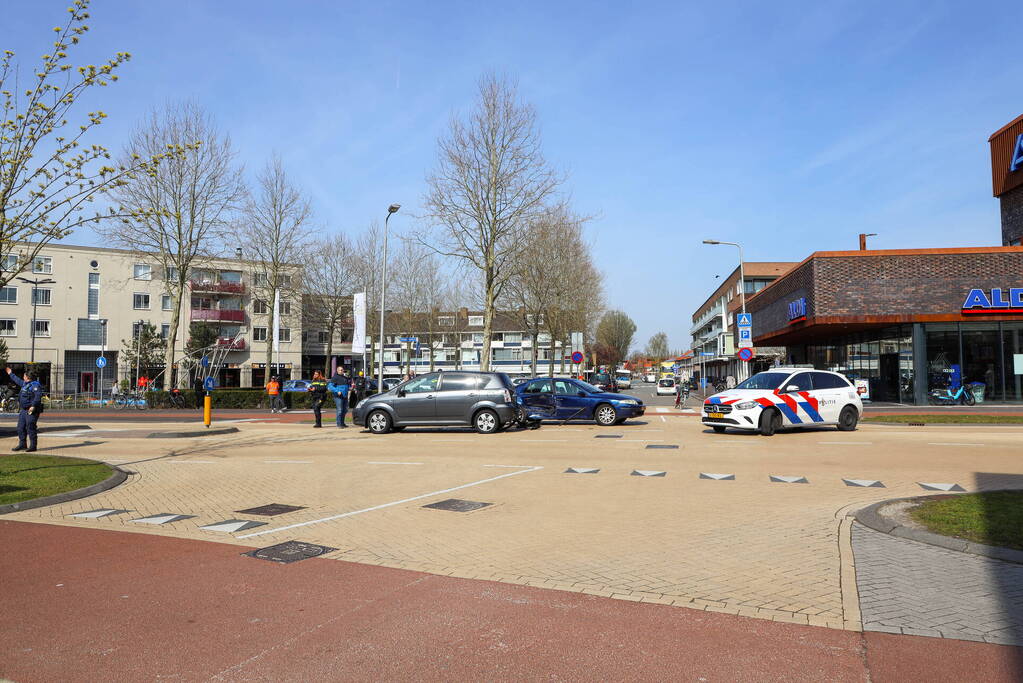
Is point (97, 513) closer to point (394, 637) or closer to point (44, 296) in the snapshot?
point (394, 637)

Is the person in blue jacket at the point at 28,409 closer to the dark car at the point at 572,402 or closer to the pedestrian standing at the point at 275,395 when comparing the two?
the dark car at the point at 572,402

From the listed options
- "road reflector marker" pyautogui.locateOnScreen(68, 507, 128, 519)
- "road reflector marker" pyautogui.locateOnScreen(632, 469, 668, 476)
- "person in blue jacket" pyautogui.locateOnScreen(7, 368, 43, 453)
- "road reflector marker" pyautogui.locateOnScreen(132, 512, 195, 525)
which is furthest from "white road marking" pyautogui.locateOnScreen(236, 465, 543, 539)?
"person in blue jacket" pyautogui.locateOnScreen(7, 368, 43, 453)

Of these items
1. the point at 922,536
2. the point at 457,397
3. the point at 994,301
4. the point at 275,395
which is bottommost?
the point at 922,536

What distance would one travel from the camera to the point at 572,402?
21.1 meters

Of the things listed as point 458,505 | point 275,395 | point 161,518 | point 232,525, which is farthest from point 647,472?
point 275,395

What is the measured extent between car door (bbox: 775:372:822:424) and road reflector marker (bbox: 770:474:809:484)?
717 centimetres

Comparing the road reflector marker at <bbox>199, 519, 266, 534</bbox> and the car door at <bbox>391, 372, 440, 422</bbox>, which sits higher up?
the car door at <bbox>391, 372, 440, 422</bbox>

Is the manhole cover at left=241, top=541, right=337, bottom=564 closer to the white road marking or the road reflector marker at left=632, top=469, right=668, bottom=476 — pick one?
the white road marking

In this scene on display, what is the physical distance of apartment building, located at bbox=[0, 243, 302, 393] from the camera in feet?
187

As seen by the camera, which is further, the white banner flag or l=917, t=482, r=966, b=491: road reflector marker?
the white banner flag

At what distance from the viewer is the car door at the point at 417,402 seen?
1891cm

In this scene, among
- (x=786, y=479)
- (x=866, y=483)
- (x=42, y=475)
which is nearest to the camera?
(x=866, y=483)

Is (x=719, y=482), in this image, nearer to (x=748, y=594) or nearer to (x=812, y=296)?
(x=748, y=594)

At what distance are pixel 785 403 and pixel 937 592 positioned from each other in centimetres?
1329
